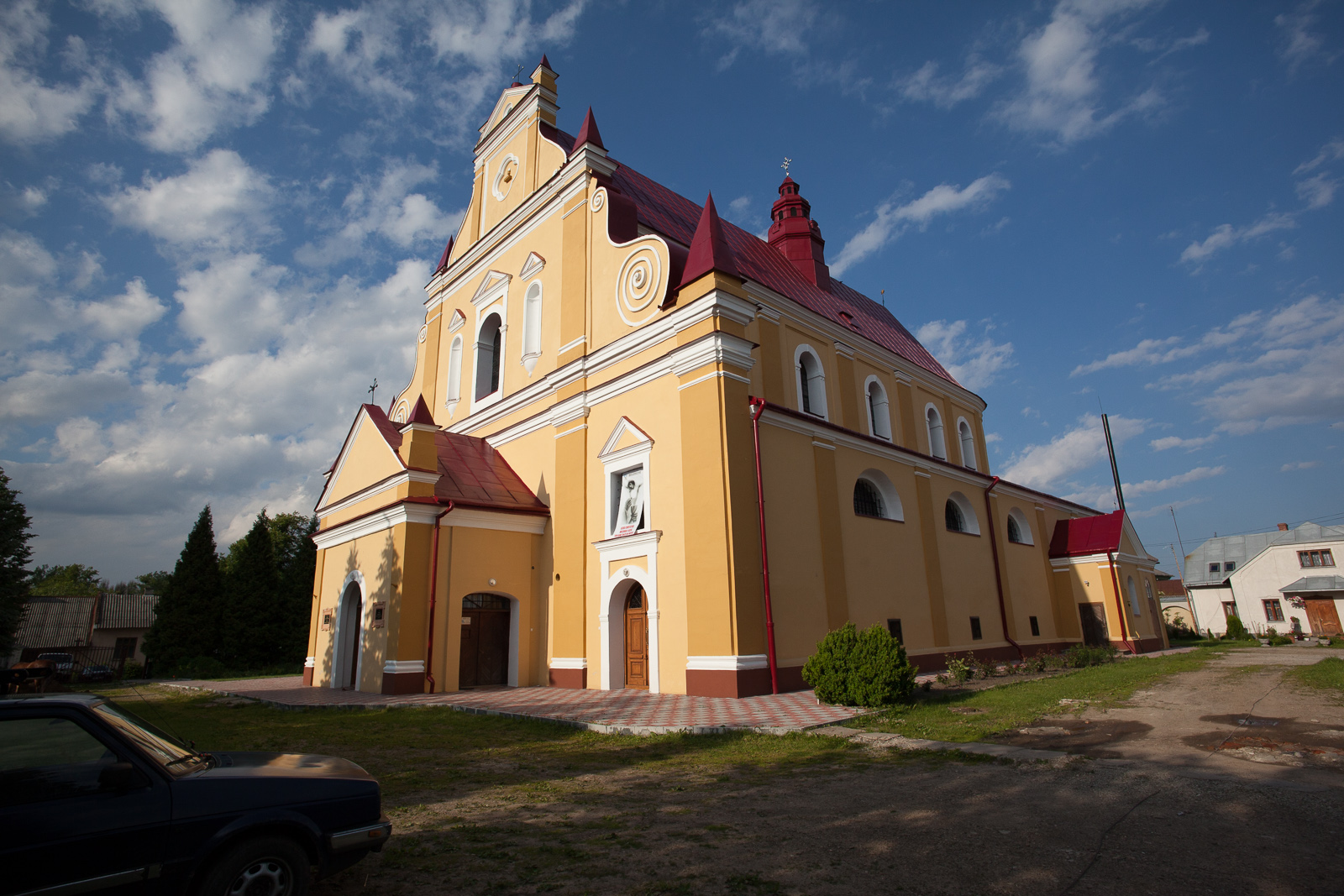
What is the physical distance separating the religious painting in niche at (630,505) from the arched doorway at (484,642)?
3.90 meters

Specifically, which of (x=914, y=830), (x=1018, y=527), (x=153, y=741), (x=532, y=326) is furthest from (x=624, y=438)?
(x=1018, y=527)

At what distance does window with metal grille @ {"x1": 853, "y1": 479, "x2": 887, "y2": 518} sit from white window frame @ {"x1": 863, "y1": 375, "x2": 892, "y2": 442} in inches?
109

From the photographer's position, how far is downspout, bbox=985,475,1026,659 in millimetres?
22297

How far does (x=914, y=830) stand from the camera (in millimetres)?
4855

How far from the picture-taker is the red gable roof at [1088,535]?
2648cm

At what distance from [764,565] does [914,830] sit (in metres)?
8.32

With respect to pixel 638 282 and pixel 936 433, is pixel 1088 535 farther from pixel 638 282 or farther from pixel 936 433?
pixel 638 282

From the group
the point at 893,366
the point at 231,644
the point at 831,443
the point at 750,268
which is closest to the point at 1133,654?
the point at 893,366

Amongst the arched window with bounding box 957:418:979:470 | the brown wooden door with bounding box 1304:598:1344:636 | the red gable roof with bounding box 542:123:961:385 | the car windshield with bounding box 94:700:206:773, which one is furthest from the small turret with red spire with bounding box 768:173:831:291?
the brown wooden door with bounding box 1304:598:1344:636

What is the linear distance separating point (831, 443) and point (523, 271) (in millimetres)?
10074

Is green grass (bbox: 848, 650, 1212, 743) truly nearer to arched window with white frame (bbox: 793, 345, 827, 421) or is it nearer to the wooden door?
arched window with white frame (bbox: 793, 345, 827, 421)

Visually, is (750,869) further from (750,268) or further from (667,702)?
(750,268)

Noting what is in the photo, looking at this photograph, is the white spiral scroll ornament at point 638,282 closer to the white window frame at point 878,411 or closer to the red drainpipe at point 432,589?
the red drainpipe at point 432,589

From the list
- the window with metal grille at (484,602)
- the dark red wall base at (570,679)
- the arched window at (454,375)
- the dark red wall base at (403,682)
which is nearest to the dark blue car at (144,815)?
the dark red wall base at (570,679)
